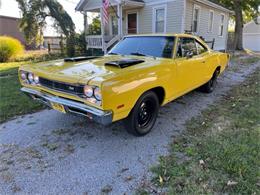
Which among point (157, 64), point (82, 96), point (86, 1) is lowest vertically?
point (82, 96)

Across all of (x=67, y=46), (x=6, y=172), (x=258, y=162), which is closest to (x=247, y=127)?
(x=258, y=162)

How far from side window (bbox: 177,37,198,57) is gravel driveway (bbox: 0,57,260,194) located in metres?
1.26

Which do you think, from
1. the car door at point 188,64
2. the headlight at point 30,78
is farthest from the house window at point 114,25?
the headlight at point 30,78

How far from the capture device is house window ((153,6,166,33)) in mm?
14352

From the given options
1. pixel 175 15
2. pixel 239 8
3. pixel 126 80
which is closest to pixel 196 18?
pixel 175 15

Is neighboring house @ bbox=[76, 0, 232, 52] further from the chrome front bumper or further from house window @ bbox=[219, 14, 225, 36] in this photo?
the chrome front bumper

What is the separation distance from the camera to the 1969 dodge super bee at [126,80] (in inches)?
114

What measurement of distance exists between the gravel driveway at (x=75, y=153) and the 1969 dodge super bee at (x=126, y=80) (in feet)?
1.31

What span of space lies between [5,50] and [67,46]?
12.6 feet

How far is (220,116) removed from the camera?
4.63m

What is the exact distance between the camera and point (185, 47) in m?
4.51

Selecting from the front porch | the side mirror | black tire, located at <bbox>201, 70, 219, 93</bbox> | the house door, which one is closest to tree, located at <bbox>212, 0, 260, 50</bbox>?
the house door

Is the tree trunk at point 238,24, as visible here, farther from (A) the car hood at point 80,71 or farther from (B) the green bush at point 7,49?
(A) the car hood at point 80,71

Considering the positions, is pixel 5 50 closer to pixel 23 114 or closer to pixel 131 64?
pixel 23 114
